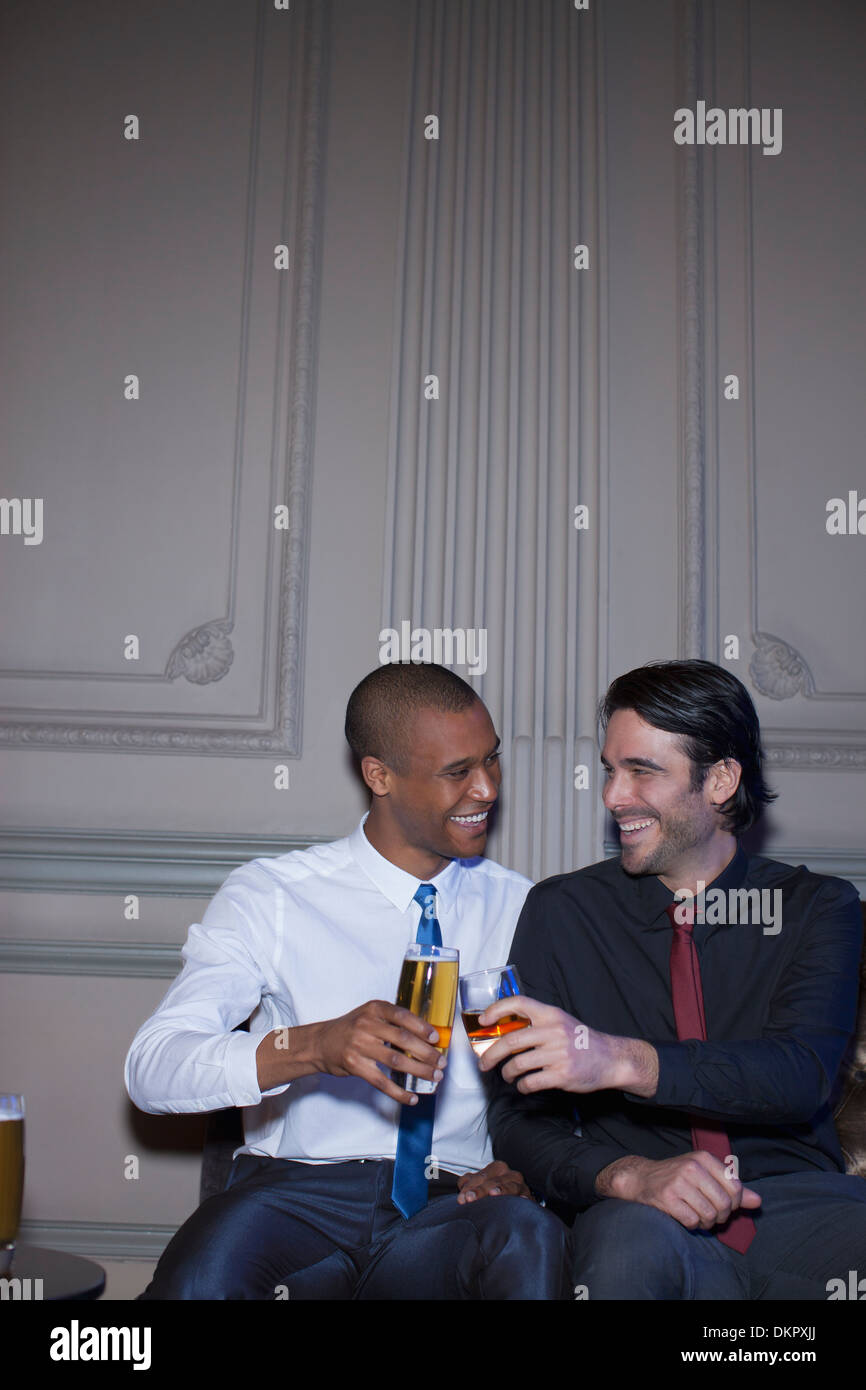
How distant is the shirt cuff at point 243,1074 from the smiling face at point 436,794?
0.58 m

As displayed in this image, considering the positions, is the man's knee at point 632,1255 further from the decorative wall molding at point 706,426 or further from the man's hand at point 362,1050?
the decorative wall molding at point 706,426

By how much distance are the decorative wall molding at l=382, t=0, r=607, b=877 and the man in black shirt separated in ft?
1.80

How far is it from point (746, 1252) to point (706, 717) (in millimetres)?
892

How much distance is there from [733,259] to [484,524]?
947 mm

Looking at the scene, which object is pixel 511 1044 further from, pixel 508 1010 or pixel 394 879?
pixel 394 879

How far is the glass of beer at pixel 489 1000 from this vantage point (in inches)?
65.3

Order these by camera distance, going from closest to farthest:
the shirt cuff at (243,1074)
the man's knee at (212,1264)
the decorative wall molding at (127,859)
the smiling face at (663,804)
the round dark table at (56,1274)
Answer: the round dark table at (56,1274)
the man's knee at (212,1264)
the shirt cuff at (243,1074)
the smiling face at (663,804)
the decorative wall molding at (127,859)

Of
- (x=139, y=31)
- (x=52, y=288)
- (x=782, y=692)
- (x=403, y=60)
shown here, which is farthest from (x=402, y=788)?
(x=139, y=31)

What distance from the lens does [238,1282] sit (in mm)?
1805

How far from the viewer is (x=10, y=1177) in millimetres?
1469

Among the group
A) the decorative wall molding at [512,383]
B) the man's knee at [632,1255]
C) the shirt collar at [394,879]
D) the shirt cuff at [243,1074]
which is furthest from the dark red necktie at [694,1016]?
the decorative wall molding at [512,383]

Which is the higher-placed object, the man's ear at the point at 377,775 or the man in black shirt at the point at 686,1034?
the man's ear at the point at 377,775

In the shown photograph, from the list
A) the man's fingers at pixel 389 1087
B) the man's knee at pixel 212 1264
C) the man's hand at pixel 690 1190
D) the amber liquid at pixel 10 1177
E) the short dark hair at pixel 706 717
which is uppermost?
the short dark hair at pixel 706 717

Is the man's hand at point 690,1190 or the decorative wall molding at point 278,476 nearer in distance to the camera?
the man's hand at point 690,1190
